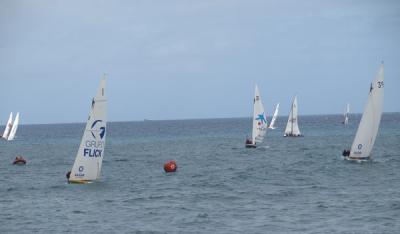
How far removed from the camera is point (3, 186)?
48.2 meters

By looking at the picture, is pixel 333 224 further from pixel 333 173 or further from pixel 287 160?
pixel 287 160

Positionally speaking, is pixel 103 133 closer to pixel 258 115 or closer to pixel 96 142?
pixel 96 142

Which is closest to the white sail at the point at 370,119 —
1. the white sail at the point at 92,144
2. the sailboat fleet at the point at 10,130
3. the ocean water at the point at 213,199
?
the ocean water at the point at 213,199

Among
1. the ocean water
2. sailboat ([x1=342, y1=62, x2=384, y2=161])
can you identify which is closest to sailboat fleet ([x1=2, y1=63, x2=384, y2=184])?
sailboat ([x1=342, y1=62, x2=384, y2=161])

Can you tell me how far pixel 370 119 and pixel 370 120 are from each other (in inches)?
3.6

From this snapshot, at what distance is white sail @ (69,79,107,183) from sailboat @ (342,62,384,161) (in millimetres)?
23286

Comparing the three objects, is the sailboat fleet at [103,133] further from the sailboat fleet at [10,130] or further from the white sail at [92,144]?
the sailboat fleet at [10,130]

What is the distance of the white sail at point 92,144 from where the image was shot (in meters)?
42.9

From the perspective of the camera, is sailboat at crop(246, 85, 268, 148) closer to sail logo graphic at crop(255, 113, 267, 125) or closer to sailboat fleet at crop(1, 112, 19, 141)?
sail logo graphic at crop(255, 113, 267, 125)

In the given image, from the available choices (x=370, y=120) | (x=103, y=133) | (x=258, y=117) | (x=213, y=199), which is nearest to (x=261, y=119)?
(x=258, y=117)

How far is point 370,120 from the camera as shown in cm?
5534

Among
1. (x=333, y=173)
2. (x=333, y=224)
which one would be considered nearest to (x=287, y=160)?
(x=333, y=173)

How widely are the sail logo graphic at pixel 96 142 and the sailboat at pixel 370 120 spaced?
23.1 m

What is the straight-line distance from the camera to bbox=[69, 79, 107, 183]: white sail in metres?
42.9
